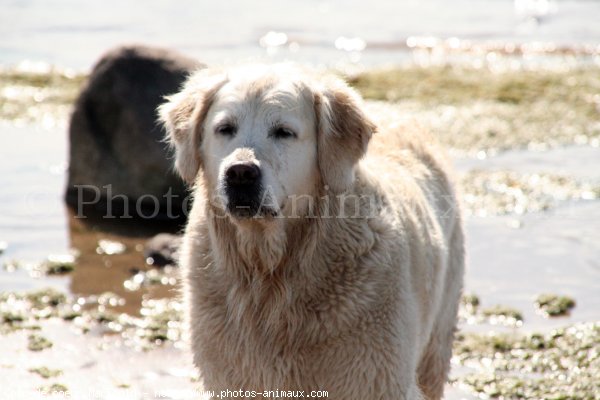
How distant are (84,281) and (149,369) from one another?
1602 millimetres

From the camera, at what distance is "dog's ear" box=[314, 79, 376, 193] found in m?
4.42

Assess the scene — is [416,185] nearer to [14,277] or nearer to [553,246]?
[553,246]

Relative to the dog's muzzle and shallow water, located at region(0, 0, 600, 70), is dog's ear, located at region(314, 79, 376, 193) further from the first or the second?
shallow water, located at region(0, 0, 600, 70)

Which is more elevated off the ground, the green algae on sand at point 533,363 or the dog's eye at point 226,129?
the dog's eye at point 226,129

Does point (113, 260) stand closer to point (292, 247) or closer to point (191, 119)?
point (191, 119)

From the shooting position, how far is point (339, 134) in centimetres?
448

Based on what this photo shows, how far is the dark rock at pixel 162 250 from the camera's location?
310 inches

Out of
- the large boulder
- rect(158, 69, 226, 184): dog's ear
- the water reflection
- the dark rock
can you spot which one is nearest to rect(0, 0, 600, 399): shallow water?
the water reflection

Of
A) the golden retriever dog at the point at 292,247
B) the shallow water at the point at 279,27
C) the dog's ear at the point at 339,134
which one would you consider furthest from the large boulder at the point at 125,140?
the shallow water at the point at 279,27

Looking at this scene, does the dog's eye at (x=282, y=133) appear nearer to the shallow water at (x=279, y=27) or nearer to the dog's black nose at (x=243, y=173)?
the dog's black nose at (x=243, y=173)

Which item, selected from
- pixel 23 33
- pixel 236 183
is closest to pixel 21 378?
pixel 236 183

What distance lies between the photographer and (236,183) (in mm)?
4090

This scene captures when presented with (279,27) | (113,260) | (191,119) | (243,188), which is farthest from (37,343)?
(279,27)

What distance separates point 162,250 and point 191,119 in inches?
137
